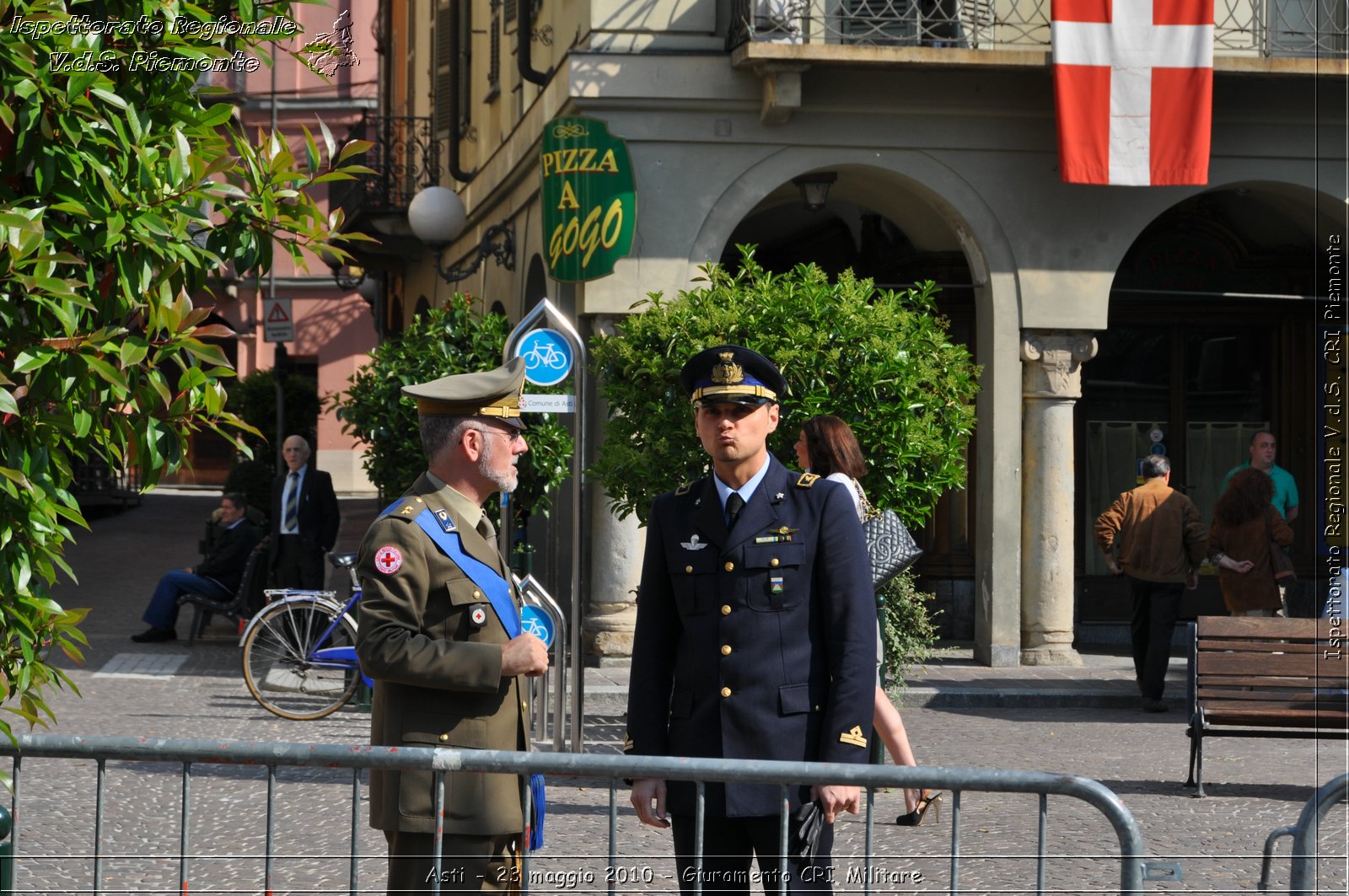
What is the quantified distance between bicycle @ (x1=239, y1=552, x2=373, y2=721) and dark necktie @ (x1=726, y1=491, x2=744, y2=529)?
7224mm

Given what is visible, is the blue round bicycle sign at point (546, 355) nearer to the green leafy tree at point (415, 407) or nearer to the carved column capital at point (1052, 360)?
the green leafy tree at point (415, 407)

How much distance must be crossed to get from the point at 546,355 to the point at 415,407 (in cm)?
396

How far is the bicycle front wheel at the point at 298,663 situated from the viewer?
11.2 m

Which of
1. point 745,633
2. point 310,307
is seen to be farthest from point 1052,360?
point 310,307

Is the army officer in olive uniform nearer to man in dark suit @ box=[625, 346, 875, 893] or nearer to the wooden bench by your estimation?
man in dark suit @ box=[625, 346, 875, 893]

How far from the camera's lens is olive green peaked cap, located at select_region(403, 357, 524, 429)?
13.1ft

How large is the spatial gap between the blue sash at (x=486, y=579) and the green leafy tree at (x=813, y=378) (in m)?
4.84

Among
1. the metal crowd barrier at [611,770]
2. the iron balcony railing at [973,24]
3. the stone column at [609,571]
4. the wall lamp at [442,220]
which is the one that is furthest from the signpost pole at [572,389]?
the wall lamp at [442,220]

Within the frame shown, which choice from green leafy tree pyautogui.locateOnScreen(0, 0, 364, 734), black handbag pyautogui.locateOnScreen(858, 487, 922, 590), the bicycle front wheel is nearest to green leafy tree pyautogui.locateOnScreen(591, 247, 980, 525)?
black handbag pyautogui.locateOnScreen(858, 487, 922, 590)

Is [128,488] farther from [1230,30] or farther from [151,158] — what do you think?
[151,158]

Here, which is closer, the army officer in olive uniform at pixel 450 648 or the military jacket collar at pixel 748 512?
the army officer in olive uniform at pixel 450 648

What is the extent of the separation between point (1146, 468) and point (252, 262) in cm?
951

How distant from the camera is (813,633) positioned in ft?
13.6

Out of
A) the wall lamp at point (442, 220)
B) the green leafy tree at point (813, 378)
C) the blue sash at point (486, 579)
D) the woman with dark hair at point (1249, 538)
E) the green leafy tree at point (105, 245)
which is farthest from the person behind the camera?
the wall lamp at point (442, 220)
